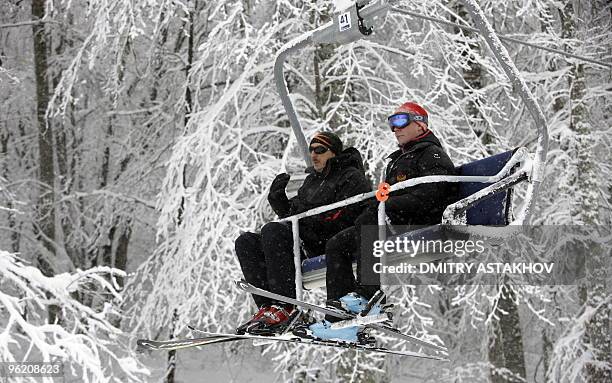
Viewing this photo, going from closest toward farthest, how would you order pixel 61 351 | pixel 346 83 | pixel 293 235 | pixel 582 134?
Result: pixel 293 235 → pixel 61 351 → pixel 346 83 → pixel 582 134

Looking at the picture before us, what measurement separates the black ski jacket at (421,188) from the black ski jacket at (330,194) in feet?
0.85

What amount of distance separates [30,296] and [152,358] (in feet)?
35.1

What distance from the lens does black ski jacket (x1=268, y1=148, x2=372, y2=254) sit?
518 centimetres

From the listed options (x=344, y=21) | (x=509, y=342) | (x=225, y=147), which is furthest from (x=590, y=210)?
(x=344, y=21)

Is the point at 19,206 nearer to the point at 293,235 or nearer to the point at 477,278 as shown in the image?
the point at 477,278

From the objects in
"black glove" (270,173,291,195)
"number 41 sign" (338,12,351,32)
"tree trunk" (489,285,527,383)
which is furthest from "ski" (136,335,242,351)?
"tree trunk" (489,285,527,383)

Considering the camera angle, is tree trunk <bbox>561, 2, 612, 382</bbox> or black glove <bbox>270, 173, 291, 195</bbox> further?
tree trunk <bbox>561, 2, 612, 382</bbox>

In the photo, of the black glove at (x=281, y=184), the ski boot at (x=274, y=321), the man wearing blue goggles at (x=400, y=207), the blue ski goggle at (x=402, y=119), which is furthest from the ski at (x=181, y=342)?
the blue ski goggle at (x=402, y=119)

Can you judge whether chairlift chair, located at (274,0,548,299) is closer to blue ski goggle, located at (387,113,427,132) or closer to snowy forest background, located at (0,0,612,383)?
blue ski goggle, located at (387,113,427,132)

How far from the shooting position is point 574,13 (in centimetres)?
1055

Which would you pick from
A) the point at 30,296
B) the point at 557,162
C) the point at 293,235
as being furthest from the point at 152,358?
the point at 293,235

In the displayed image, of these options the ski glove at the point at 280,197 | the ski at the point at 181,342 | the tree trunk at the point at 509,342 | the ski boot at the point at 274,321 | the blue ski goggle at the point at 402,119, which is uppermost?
the blue ski goggle at the point at 402,119

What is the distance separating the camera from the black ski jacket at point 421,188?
186 inches

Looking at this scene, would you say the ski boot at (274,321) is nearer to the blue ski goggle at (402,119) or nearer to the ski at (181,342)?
the ski at (181,342)
